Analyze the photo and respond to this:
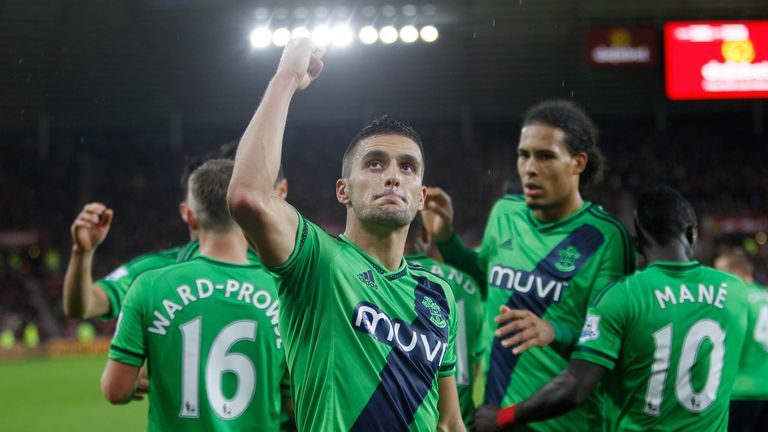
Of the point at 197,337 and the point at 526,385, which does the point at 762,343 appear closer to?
the point at 526,385

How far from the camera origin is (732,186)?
27672 mm

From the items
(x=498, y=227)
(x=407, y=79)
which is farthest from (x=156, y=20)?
(x=498, y=227)

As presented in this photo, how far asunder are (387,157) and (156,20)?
20.3 metres

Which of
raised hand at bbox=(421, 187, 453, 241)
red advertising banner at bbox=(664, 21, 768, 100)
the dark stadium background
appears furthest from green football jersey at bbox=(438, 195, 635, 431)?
red advertising banner at bbox=(664, 21, 768, 100)

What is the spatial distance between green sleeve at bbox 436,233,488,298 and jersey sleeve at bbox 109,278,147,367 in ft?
5.93

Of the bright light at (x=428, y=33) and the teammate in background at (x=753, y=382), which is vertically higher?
the bright light at (x=428, y=33)

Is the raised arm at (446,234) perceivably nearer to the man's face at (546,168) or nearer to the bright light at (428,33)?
the man's face at (546,168)

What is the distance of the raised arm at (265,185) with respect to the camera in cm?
227

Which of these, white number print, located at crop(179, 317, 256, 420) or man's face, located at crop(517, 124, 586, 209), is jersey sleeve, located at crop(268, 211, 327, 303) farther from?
man's face, located at crop(517, 124, 586, 209)

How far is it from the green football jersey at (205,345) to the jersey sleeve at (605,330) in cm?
138

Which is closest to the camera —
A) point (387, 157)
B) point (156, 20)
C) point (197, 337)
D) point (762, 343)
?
point (387, 157)

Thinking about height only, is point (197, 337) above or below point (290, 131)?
below

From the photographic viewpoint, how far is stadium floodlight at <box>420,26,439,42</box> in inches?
850

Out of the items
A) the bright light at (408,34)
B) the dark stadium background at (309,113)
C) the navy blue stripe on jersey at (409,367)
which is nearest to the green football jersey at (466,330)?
the navy blue stripe on jersey at (409,367)
